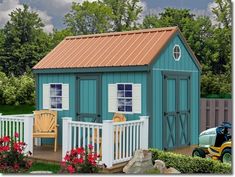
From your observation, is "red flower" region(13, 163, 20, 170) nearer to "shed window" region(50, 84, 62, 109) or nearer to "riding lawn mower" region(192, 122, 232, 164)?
"shed window" region(50, 84, 62, 109)

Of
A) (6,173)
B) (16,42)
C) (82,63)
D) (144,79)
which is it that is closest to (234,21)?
(144,79)

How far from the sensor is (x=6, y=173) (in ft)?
26.2

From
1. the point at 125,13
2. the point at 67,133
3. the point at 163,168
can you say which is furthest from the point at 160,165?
the point at 125,13

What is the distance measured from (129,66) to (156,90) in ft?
2.45

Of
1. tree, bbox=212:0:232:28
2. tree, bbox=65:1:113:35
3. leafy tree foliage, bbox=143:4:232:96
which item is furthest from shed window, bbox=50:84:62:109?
tree, bbox=212:0:232:28

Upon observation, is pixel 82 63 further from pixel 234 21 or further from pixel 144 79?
pixel 234 21

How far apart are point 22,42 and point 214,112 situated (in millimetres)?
7089

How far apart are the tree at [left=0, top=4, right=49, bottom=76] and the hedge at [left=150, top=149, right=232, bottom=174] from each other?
6.85 meters

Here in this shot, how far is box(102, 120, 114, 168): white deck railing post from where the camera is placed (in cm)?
841

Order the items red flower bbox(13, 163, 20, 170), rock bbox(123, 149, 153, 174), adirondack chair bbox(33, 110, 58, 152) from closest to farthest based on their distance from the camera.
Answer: red flower bbox(13, 163, 20, 170) < rock bbox(123, 149, 153, 174) < adirondack chair bbox(33, 110, 58, 152)

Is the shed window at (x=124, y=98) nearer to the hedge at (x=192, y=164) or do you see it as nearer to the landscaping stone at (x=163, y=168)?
the hedge at (x=192, y=164)

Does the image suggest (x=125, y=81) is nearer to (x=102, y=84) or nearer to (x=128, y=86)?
(x=128, y=86)

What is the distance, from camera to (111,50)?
10641 millimetres

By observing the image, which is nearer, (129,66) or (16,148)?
(16,148)
